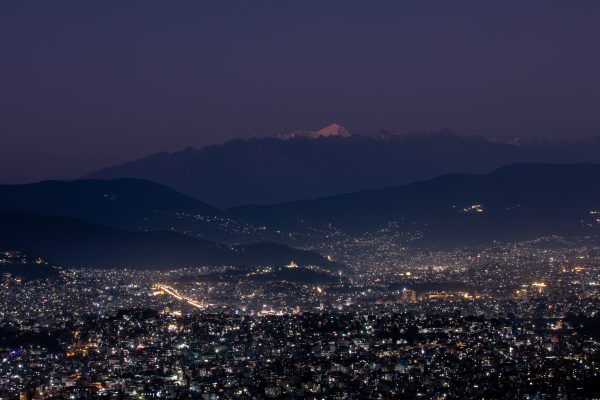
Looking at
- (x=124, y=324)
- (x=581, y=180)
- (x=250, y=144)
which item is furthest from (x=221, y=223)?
(x=250, y=144)

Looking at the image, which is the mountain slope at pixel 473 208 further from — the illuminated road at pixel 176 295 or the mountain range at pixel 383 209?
the illuminated road at pixel 176 295

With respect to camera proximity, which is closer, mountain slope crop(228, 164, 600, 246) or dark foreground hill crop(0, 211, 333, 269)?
dark foreground hill crop(0, 211, 333, 269)

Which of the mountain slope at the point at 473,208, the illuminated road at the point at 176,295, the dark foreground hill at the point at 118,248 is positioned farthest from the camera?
the mountain slope at the point at 473,208

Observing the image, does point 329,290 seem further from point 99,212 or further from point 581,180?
point 581,180

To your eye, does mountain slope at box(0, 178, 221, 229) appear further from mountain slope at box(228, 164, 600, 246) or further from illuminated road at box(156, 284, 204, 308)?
illuminated road at box(156, 284, 204, 308)

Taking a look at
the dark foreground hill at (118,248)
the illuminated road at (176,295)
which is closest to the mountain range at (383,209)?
the dark foreground hill at (118,248)

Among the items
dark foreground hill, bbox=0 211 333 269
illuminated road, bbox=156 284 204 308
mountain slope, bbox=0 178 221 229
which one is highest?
mountain slope, bbox=0 178 221 229

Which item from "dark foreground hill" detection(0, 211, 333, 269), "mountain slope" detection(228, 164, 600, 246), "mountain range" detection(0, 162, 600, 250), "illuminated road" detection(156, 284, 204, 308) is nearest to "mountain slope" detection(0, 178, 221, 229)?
"mountain range" detection(0, 162, 600, 250)

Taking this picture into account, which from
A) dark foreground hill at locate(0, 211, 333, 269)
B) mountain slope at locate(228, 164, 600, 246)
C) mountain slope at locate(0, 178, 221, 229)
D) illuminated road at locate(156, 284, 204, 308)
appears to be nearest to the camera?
illuminated road at locate(156, 284, 204, 308)
